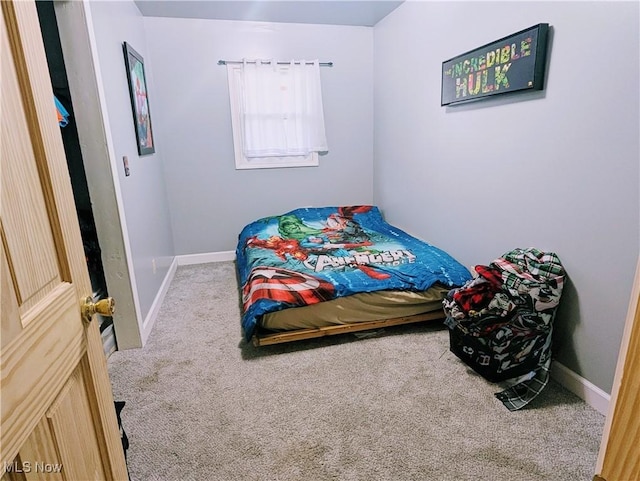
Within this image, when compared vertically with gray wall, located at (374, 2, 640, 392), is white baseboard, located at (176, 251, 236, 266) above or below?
below

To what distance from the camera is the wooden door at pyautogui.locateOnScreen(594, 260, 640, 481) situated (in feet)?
1.67

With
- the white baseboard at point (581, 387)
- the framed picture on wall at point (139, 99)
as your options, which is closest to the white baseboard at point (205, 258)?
the framed picture on wall at point (139, 99)

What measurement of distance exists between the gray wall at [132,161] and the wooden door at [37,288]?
5.48 feet

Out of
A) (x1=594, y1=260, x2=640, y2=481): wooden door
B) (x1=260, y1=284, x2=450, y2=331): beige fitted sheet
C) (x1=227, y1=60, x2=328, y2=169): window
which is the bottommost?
(x1=260, y1=284, x2=450, y2=331): beige fitted sheet

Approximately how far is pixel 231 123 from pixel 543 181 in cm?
296

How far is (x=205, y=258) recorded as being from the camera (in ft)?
13.6

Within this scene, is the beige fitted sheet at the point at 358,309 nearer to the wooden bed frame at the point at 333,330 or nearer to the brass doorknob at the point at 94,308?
the wooden bed frame at the point at 333,330

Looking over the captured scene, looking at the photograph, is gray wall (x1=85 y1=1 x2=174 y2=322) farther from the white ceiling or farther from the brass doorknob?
the brass doorknob

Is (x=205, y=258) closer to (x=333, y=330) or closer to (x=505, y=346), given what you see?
(x=333, y=330)

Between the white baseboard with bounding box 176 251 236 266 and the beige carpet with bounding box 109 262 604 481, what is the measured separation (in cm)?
169

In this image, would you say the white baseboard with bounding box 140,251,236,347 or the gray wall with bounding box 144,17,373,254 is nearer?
the white baseboard with bounding box 140,251,236,347

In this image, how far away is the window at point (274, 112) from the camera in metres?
3.78

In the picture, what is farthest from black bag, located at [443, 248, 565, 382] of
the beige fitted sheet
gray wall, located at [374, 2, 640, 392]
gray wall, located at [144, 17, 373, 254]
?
gray wall, located at [144, 17, 373, 254]

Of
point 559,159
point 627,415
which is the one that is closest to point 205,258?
point 559,159
